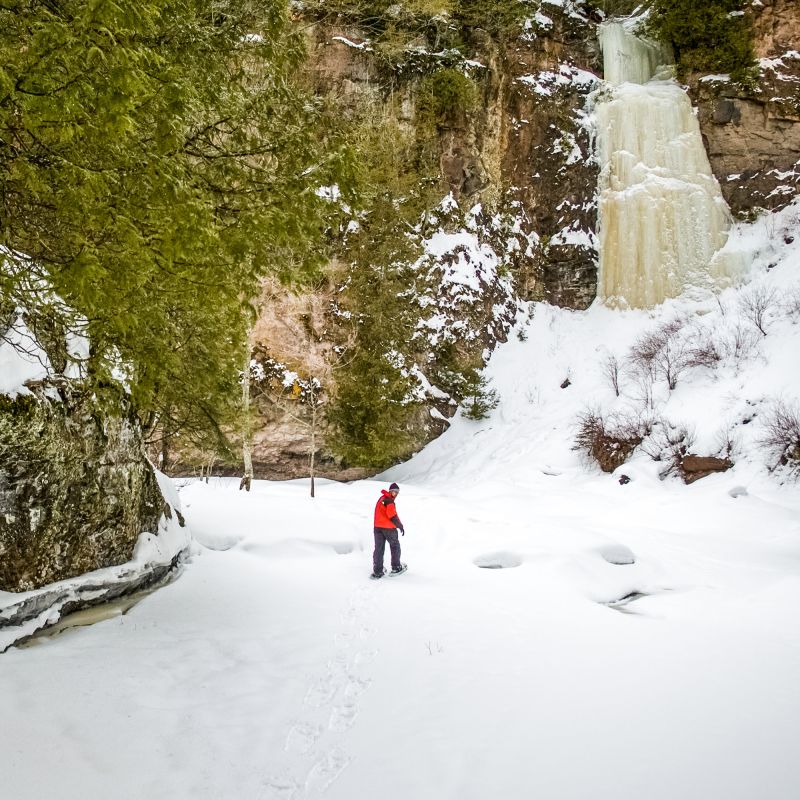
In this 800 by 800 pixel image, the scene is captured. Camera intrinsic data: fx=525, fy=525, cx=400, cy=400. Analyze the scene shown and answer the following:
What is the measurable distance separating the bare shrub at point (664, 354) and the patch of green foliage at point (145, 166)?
1417cm

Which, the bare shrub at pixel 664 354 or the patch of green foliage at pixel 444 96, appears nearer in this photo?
the bare shrub at pixel 664 354

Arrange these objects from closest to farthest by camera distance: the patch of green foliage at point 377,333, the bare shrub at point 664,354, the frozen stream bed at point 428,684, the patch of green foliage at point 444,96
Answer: the frozen stream bed at point 428,684 → the bare shrub at point 664,354 → the patch of green foliage at point 377,333 → the patch of green foliage at point 444,96

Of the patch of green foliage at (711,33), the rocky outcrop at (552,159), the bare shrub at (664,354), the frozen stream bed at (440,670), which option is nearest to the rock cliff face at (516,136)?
the rocky outcrop at (552,159)

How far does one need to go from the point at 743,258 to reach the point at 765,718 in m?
23.0

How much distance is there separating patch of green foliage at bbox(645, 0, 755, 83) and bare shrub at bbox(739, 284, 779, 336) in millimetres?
11923

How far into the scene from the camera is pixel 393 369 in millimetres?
19516

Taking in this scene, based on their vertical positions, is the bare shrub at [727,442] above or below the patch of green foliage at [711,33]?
below

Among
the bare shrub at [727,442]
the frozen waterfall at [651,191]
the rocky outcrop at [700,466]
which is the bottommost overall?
the rocky outcrop at [700,466]

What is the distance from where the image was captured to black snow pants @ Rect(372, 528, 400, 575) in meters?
7.82

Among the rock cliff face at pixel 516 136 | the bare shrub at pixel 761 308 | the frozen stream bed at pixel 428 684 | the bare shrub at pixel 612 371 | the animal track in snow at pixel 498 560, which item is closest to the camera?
the frozen stream bed at pixel 428 684

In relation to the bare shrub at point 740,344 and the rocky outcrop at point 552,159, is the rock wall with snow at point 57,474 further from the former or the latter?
the rocky outcrop at point 552,159

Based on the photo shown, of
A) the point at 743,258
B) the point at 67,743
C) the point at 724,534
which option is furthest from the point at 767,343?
the point at 67,743

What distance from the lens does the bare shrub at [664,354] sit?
15852 mm

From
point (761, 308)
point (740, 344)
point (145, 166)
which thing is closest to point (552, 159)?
point (761, 308)
